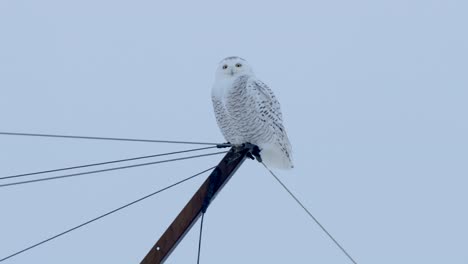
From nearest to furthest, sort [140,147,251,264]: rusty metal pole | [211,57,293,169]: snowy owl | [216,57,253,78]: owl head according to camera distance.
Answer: [140,147,251,264]: rusty metal pole, [211,57,293,169]: snowy owl, [216,57,253,78]: owl head

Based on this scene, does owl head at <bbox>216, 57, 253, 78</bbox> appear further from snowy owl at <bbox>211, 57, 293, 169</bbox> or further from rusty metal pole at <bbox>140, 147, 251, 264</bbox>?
rusty metal pole at <bbox>140, 147, 251, 264</bbox>

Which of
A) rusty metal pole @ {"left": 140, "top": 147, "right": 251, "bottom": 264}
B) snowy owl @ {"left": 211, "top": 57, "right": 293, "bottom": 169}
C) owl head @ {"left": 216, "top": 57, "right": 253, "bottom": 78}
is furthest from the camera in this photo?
owl head @ {"left": 216, "top": 57, "right": 253, "bottom": 78}

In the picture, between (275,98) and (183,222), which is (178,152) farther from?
(275,98)

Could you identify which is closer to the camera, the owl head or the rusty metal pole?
the rusty metal pole

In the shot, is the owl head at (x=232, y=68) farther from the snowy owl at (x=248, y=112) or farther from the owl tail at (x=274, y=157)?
the owl tail at (x=274, y=157)

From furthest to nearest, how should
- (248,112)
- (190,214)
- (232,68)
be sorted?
(232,68)
(248,112)
(190,214)

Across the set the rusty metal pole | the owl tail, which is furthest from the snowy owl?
the rusty metal pole

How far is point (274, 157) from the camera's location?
6609mm

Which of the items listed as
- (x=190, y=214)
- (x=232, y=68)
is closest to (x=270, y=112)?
(x=232, y=68)

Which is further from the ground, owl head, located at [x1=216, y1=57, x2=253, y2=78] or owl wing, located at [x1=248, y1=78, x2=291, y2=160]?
owl head, located at [x1=216, y1=57, x2=253, y2=78]

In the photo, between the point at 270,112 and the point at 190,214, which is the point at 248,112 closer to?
the point at 270,112

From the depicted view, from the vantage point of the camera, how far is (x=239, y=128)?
254 inches

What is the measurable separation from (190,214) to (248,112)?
152 centimetres

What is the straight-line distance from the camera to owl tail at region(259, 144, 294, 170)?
653 centimetres
